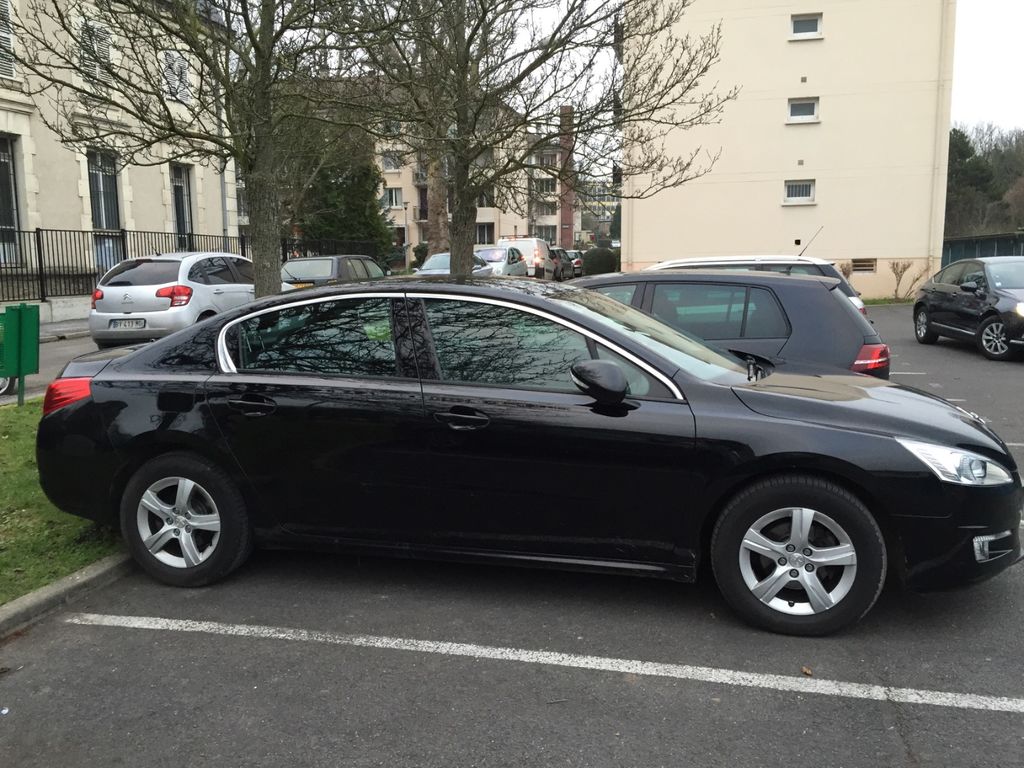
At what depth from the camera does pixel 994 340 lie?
12320mm

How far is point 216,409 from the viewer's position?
4184 millimetres

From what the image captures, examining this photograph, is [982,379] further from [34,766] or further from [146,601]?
[34,766]

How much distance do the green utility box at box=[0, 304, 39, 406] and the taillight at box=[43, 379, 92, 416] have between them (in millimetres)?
3936

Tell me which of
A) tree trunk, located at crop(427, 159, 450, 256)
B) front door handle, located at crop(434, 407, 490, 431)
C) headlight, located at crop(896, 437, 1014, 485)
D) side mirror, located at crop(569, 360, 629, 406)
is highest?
tree trunk, located at crop(427, 159, 450, 256)

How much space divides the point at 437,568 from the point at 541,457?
44.5 inches

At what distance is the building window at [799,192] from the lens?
25.1m

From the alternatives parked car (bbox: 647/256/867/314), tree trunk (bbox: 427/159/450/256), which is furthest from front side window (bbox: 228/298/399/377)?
tree trunk (bbox: 427/159/450/256)

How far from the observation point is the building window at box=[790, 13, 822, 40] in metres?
24.5

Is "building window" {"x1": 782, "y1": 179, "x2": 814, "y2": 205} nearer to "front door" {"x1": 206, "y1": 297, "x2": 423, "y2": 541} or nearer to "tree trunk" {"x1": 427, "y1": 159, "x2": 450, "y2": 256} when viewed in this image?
"tree trunk" {"x1": 427, "y1": 159, "x2": 450, "y2": 256}

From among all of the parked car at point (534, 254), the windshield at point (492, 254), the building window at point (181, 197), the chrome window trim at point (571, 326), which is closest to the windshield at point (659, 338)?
the chrome window trim at point (571, 326)

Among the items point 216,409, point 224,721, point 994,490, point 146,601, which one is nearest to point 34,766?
point 224,721

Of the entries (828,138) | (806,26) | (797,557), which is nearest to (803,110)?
(828,138)

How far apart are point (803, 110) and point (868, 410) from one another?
79.2 ft

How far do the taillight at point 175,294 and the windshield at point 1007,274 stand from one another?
12288mm
